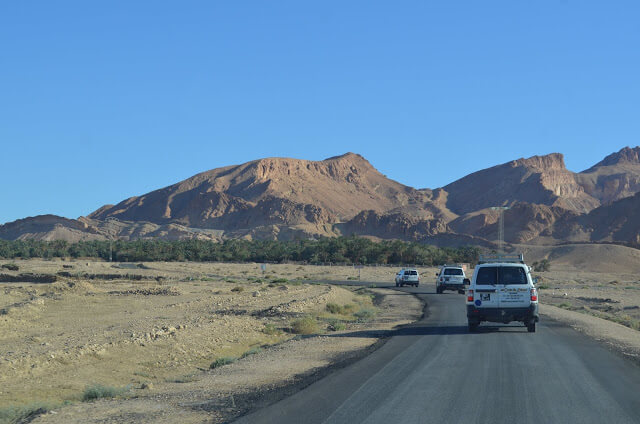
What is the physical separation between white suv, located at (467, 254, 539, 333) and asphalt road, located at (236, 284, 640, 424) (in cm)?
160

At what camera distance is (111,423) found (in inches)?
368

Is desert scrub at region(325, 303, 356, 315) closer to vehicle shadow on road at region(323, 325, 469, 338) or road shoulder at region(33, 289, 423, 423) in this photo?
vehicle shadow on road at region(323, 325, 469, 338)

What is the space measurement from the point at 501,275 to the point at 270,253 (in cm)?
10337

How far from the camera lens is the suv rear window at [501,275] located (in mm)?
19594

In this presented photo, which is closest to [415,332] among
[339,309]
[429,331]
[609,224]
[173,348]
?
[429,331]

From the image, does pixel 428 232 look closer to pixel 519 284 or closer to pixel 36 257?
pixel 36 257

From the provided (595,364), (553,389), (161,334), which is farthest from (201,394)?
(161,334)

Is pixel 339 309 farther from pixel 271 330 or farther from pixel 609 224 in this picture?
pixel 609 224

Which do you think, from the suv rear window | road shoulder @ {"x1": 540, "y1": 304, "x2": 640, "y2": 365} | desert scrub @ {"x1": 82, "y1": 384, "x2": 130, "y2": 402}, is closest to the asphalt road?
road shoulder @ {"x1": 540, "y1": 304, "x2": 640, "y2": 365}

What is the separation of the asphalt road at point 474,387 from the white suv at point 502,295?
1604 millimetres

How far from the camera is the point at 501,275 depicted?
19703 millimetres

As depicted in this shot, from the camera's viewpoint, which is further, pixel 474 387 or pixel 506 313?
pixel 506 313

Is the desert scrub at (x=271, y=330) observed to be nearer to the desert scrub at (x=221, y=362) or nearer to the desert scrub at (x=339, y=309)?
the desert scrub at (x=221, y=362)

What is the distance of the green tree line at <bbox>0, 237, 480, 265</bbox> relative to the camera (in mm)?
115938
